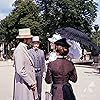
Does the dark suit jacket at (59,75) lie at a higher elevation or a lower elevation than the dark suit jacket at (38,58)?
lower

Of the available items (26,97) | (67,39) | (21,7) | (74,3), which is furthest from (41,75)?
(21,7)

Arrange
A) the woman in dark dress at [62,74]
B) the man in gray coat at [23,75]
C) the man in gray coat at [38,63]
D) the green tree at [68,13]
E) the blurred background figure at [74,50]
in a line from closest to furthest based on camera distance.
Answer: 1. the woman in dark dress at [62,74]
2. the blurred background figure at [74,50]
3. the man in gray coat at [23,75]
4. the man in gray coat at [38,63]
5. the green tree at [68,13]

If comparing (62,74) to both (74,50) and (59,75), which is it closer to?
(59,75)

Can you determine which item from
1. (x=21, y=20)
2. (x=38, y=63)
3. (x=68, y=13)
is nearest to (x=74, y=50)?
(x=38, y=63)

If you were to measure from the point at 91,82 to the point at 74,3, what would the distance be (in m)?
46.0

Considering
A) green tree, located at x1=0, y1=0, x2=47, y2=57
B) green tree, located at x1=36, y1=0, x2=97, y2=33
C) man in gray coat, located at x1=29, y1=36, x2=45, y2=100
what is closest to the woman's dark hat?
man in gray coat, located at x1=29, y1=36, x2=45, y2=100

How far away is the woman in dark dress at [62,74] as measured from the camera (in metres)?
5.94

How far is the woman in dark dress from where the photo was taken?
19.5 ft

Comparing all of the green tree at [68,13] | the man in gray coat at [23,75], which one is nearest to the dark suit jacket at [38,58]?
the man in gray coat at [23,75]

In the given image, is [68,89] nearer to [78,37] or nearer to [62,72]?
[62,72]

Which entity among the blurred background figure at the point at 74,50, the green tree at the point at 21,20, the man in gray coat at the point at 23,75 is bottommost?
the man in gray coat at the point at 23,75

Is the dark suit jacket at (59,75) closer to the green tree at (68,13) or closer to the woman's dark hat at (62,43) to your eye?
the woman's dark hat at (62,43)

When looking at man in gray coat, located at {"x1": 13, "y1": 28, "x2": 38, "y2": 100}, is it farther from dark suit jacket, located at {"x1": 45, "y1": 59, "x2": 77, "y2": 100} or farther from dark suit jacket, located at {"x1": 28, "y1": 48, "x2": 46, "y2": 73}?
dark suit jacket, located at {"x1": 28, "y1": 48, "x2": 46, "y2": 73}

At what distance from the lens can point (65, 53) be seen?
5.97 meters
